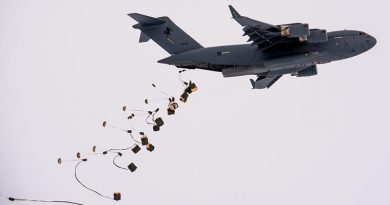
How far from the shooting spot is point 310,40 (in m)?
19.5

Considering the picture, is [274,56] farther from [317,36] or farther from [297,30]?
[317,36]

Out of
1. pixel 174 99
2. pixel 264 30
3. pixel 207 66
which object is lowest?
pixel 174 99

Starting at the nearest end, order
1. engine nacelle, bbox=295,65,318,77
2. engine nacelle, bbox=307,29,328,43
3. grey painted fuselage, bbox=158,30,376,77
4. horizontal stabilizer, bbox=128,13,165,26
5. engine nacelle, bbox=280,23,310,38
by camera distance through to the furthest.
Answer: engine nacelle, bbox=280,23,310,38
engine nacelle, bbox=307,29,328,43
grey painted fuselage, bbox=158,30,376,77
horizontal stabilizer, bbox=128,13,165,26
engine nacelle, bbox=295,65,318,77

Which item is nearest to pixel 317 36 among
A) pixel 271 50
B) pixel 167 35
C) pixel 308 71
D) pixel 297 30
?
pixel 297 30

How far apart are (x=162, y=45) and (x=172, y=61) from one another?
4.44 ft

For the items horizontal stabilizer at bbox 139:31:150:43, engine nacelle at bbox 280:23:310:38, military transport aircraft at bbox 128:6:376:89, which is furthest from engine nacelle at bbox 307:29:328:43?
horizontal stabilizer at bbox 139:31:150:43

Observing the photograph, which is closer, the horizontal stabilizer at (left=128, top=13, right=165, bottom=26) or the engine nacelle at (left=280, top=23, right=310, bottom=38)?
the engine nacelle at (left=280, top=23, right=310, bottom=38)

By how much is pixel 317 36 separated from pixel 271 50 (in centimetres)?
201

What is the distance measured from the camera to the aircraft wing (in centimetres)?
1914

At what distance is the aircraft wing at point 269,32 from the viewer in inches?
754

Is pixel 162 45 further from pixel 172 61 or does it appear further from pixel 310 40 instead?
pixel 310 40

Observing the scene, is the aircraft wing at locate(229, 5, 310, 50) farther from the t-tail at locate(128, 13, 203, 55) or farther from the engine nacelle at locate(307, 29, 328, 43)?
the t-tail at locate(128, 13, 203, 55)

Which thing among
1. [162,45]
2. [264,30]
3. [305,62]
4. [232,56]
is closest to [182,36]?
[162,45]

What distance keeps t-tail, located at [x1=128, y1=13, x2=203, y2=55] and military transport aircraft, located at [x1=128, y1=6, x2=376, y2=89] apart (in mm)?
44
